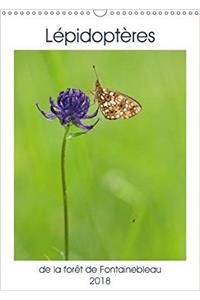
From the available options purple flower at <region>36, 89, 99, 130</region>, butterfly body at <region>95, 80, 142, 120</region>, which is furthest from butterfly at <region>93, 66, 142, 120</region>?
purple flower at <region>36, 89, 99, 130</region>

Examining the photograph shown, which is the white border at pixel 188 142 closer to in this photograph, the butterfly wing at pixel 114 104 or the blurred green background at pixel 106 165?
the blurred green background at pixel 106 165

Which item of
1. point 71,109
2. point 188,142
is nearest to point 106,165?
point 188,142

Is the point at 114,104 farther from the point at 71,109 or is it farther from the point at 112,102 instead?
the point at 71,109

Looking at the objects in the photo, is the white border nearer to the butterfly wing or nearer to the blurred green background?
the blurred green background

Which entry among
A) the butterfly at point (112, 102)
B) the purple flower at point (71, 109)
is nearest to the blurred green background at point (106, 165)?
the butterfly at point (112, 102)
